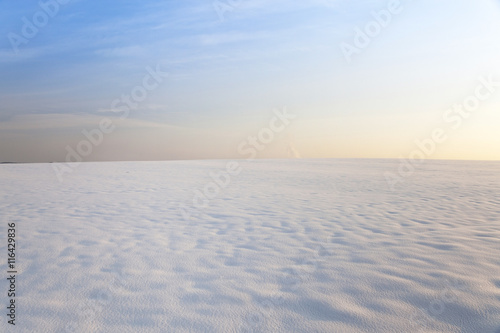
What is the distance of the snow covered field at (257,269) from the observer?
264 centimetres

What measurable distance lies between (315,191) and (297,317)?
8456 millimetres

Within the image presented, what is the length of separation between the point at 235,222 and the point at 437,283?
3701mm

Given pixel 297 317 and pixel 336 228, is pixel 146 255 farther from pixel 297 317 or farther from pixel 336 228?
pixel 336 228

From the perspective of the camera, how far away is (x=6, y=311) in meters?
2.81

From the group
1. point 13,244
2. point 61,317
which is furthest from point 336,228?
point 13,244

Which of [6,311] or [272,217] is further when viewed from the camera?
[272,217]

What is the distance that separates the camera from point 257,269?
12.2 feet

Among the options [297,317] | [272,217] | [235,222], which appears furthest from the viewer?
[272,217]

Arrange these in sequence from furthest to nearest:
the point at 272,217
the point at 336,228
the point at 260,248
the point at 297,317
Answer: the point at 272,217 < the point at 336,228 < the point at 260,248 < the point at 297,317

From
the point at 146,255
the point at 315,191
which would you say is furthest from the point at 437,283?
the point at 315,191

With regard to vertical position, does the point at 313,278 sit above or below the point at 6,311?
above

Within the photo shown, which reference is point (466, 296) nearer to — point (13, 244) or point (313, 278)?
point (313, 278)

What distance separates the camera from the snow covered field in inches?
104

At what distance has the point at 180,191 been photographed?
35.4 ft
